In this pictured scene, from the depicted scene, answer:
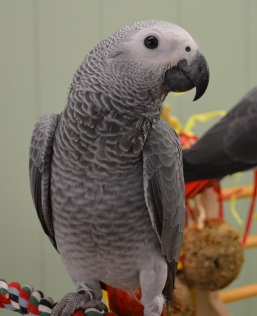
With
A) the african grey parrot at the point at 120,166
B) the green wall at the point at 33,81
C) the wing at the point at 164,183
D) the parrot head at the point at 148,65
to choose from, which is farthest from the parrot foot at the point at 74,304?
the green wall at the point at 33,81

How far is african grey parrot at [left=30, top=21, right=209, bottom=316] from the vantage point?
2.13 feet

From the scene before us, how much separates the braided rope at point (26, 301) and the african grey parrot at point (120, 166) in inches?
1.4

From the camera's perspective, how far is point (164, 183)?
72 centimetres

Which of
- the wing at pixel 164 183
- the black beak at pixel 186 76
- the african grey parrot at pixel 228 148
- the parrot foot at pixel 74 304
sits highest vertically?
the black beak at pixel 186 76

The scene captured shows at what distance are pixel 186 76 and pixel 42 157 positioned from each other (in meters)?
0.24

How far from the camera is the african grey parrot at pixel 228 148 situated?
1.13 meters

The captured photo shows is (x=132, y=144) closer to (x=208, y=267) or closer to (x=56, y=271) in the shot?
(x=208, y=267)

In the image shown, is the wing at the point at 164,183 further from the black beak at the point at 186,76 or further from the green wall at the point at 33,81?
the green wall at the point at 33,81

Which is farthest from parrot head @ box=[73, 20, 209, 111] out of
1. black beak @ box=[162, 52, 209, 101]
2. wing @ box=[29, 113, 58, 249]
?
wing @ box=[29, 113, 58, 249]

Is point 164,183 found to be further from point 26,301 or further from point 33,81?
point 33,81

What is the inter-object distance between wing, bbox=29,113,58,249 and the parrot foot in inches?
5.2

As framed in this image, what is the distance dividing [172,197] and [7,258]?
81cm

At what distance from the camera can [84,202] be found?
707 millimetres

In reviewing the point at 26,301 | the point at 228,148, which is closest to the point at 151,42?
the point at 26,301
